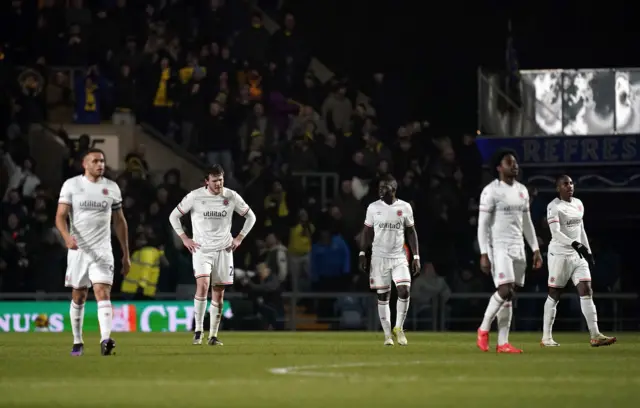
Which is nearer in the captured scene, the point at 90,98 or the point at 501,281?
the point at 501,281

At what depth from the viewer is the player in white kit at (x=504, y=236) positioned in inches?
690

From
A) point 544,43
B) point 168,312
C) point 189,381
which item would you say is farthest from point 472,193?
point 189,381

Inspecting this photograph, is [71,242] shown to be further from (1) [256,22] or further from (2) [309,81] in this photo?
(1) [256,22]

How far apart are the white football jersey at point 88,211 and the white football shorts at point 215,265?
3.94m

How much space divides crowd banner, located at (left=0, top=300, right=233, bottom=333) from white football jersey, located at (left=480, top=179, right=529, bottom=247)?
41.6 ft

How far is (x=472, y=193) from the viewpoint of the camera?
30953 millimetres

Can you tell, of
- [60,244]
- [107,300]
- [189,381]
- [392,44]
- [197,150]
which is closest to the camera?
[189,381]

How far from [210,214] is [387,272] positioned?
254 centimetres

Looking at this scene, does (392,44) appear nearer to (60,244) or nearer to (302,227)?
(302,227)

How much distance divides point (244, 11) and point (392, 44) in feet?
11.3

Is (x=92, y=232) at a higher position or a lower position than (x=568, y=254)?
higher

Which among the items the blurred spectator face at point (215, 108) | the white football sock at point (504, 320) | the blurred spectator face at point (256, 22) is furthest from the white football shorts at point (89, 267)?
the blurred spectator face at point (256, 22)

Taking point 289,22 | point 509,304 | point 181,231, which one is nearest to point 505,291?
point 509,304

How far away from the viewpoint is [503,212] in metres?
17.7
